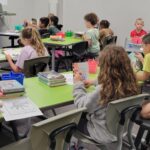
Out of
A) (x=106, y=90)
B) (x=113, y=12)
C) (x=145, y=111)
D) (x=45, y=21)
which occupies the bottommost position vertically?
(x=145, y=111)

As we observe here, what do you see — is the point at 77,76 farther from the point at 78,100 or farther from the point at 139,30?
the point at 139,30

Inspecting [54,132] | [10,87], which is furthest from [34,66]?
[54,132]

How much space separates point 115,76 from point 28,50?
1.62 metres

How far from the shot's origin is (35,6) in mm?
8570

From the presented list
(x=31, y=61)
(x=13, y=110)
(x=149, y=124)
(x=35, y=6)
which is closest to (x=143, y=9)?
(x=35, y=6)

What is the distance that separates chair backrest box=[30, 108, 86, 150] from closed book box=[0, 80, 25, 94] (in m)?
0.61

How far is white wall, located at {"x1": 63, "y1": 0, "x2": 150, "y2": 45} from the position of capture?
6.53 metres

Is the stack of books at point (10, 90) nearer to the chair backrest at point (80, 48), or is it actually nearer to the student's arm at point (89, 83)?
the student's arm at point (89, 83)

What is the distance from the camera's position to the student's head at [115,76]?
1948 millimetres

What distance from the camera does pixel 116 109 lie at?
192 cm

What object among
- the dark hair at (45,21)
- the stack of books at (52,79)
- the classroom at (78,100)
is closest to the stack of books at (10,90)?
the classroom at (78,100)

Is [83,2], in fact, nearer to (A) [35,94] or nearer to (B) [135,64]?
(B) [135,64]

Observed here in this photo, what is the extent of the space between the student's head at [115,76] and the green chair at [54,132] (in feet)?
1.27

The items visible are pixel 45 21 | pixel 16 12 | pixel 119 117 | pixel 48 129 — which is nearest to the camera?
pixel 48 129
